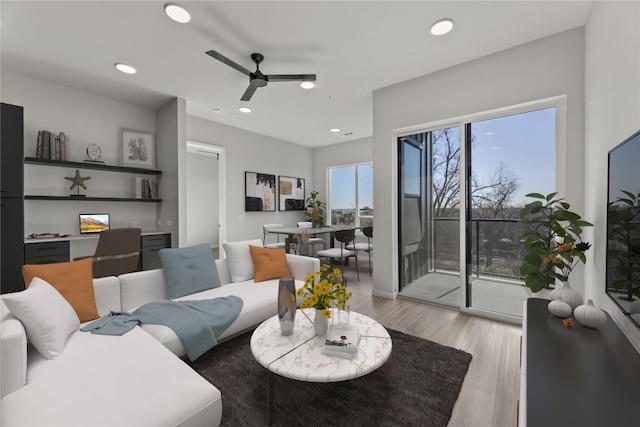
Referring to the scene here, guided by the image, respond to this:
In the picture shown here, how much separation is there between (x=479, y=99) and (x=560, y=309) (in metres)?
2.24

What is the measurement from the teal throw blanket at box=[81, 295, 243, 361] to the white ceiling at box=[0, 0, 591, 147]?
244 centimetres

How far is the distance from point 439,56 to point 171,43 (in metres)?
2.75

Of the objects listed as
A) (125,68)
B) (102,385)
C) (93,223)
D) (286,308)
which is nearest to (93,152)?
(93,223)

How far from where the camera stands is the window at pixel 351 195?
6.42 metres

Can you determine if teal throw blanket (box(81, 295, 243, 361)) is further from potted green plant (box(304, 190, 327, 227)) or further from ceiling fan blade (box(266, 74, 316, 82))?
potted green plant (box(304, 190, 327, 227))

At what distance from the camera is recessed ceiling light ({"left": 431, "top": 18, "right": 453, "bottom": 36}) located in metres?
2.27

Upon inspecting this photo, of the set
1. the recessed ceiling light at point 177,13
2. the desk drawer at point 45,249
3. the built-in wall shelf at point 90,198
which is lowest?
the desk drawer at point 45,249

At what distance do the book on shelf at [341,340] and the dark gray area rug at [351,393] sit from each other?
0.37m

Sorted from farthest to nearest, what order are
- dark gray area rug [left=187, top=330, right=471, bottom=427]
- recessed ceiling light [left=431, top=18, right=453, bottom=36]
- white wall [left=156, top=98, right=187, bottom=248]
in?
white wall [left=156, top=98, right=187, bottom=248]
recessed ceiling light [left=431, top=18, right=453, bottom=36]
dark gray area rug [left=187, top=330, right=471, bottom=427]

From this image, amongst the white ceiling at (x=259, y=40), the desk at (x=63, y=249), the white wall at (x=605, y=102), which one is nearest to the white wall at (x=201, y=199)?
the desk at (x=63, y=249)

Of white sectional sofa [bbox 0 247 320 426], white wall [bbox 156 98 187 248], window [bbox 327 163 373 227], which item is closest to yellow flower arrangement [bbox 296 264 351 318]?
white sectional sofa [bbox 0 247 320 426]

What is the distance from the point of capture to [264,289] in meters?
2.70

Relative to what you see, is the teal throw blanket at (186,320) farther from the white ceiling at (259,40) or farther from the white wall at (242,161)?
the white wall at (242,161)

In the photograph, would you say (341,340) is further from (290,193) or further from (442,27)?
(290,193)
